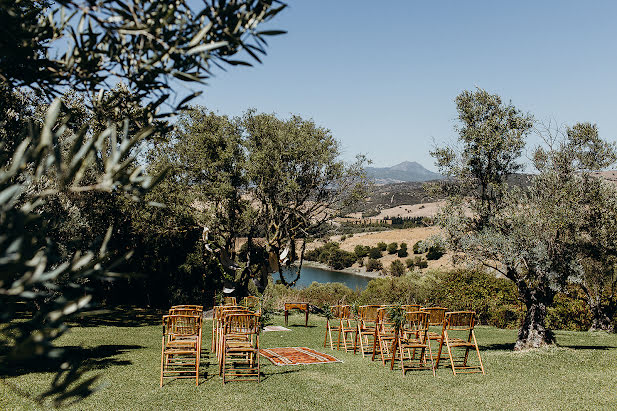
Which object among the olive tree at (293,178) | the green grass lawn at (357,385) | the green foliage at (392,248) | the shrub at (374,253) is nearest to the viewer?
the green grass lawn at (357,385)

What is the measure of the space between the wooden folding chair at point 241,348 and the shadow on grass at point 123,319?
6954 millimetres

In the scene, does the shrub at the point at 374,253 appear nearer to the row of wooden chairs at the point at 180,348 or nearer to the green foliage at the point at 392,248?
the green foliage at the point at 392,248

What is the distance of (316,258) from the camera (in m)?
66.1

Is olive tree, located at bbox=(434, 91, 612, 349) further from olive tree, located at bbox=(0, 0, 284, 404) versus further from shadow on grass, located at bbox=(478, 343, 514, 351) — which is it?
olive tree, located at bbox=(0, 0, 284, 404)

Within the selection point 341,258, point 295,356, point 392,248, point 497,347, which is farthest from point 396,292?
point 341,258

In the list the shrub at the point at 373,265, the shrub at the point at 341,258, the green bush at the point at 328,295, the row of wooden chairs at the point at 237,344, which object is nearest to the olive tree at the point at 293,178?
the green bush at the point at 328,295

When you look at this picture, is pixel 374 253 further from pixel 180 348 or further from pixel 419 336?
pixel 180 348

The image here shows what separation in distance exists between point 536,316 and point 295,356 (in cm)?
577

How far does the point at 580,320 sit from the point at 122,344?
1669 centimetres

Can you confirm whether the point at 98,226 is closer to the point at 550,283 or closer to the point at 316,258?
the point at 550,283

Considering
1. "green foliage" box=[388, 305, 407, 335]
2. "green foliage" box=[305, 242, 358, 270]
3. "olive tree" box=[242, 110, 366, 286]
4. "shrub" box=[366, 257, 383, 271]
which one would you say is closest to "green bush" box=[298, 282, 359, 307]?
"olive tree" box=[242, 110, 366, 286]

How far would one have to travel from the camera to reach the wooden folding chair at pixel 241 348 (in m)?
7.20

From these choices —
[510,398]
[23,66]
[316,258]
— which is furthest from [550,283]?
[316,258]

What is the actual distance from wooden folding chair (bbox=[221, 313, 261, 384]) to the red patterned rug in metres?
0.65
